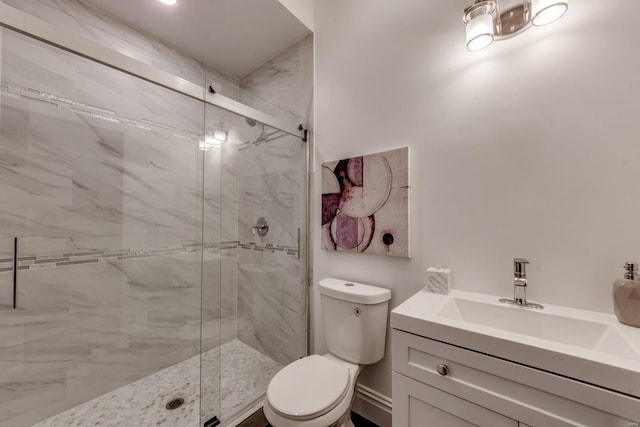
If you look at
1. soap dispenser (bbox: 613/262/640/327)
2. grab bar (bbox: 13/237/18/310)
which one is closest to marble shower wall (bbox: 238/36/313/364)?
grab bar (bbox: 13/237/18/310)

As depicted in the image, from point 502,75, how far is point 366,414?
6.23 ft

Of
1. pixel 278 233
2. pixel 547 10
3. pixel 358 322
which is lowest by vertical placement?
pixel 358 322

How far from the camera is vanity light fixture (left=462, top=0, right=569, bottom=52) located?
3.42 feet

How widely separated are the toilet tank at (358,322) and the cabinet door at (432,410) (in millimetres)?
380

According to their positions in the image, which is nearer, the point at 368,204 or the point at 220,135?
the point at 368,204

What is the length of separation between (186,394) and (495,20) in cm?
264

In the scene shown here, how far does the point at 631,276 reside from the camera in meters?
0.83

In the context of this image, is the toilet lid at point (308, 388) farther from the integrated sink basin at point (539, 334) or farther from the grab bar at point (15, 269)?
the grab bar at point (15, 269)

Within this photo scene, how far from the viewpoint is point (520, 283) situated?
3.24 feet

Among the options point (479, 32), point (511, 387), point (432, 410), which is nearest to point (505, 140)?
point (479, 32)

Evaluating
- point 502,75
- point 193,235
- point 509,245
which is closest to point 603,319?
point 509,245

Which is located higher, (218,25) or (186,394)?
(218,25)

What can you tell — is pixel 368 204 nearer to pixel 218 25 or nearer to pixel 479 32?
pixel 479 32

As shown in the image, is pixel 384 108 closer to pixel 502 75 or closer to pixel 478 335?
pixel 502 75
